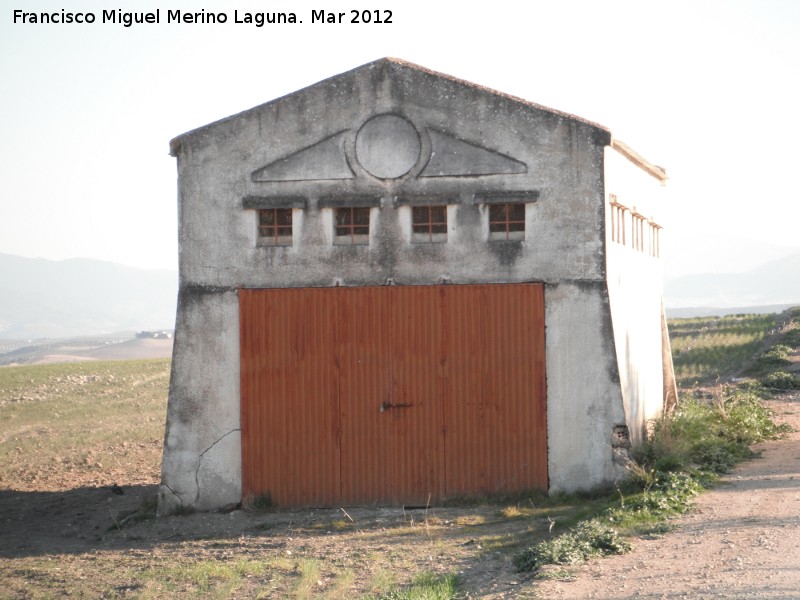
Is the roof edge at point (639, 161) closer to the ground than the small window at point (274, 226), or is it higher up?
higher up

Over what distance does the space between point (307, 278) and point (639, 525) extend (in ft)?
19.2

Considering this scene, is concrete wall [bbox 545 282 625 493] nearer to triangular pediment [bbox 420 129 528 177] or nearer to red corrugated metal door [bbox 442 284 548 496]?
red corrugated metal door [bbox 442 284 548 496]

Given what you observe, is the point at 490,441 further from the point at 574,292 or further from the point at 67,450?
the point at 67,450

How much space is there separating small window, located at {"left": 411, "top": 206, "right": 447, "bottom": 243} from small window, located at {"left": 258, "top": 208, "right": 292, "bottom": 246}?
5.96 feet

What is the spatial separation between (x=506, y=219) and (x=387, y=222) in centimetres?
167

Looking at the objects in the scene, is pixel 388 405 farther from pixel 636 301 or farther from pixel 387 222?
pixel 636 301

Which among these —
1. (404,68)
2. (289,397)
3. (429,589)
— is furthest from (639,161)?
(429,589)

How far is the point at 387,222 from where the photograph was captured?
14.9m

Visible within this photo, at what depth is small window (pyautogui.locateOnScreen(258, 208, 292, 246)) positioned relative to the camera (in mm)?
15203

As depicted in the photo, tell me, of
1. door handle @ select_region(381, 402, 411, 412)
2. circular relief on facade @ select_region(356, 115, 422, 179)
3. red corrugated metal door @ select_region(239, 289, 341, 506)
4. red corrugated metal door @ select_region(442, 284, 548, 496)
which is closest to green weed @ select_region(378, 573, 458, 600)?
red corrugated metal door @ select_region(442, 284, 548, 496)

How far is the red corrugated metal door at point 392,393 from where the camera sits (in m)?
14.6

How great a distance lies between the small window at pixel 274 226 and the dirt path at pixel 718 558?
672 centimetres

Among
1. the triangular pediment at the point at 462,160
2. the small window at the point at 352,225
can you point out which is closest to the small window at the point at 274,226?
the small window at the point at 352,225

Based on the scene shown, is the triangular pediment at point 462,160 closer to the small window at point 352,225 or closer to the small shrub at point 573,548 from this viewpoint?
the small window at point 352,225
